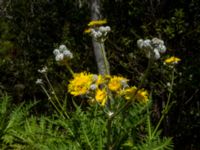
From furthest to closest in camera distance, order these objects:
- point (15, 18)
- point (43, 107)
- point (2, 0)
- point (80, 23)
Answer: point (2, 0)
point (15, 18)
point (43, 107)
point (80, 23)

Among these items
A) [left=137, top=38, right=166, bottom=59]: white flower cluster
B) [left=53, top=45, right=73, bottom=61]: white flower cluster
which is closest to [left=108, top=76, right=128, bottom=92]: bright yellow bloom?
[left=53, top=45, right=73, bottom=61]: white flower cluster

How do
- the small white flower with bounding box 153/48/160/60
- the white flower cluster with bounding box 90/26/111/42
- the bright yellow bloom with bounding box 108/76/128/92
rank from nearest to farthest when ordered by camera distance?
the small white flower with bounding box 153/48/160/60 → the white flower cluster with bounding box 90/26/111/42 → the bright yellow bloom with bounding box 108/76/128/92

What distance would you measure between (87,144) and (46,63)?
3.70 m

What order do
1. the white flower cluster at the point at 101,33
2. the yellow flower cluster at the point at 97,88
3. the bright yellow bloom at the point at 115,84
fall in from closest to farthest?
the white flower cluster at the point at 101,33
the yellow flower cluster at the point at 97,88
the bright yellow bloom at the point at 115,84

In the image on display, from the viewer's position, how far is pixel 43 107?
7105mm

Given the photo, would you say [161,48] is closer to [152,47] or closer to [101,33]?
[152,47]

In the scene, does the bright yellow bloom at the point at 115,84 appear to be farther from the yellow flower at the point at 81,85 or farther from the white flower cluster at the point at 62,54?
the white flower cluster at the point at 62,54

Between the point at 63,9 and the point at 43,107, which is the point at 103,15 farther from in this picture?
the point at 43,107

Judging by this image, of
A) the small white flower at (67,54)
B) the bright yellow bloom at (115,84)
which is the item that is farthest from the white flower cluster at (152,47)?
the bright yellow bloom at (115,84)

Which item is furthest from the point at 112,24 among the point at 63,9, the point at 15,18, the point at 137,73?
the point at 15,18

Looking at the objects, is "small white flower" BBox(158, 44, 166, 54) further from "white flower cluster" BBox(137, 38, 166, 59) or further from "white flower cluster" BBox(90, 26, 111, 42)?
"white flower cluster" BBox(90, 26, 111, 42)

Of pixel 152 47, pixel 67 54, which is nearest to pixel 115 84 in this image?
pixel 67 54

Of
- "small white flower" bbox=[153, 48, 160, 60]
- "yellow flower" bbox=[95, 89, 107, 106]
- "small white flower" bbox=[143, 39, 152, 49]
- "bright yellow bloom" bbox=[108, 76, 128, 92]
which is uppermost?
"small white flower" bbox=[143, 39, 152, 49]

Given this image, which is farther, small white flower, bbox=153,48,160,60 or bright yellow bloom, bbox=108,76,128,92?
bright yellow bloom, bbox=108,76,128,92
